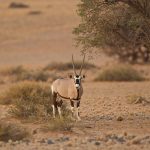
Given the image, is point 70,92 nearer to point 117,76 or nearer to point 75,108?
point 75,108

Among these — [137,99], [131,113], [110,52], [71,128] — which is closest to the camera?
[71,128]

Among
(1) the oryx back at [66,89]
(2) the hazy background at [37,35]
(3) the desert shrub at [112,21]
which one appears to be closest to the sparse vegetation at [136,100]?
(3) the desert shrub at [112,21]

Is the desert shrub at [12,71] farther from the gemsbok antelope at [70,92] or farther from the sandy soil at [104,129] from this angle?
the gemsbok antelope at [70,92]

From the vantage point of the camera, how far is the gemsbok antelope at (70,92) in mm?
16203

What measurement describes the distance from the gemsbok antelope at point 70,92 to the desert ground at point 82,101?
484mm

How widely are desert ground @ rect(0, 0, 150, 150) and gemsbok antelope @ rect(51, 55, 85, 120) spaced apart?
48 centimetres

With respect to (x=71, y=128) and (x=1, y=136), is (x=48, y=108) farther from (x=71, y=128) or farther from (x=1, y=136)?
(x=1, y=136)

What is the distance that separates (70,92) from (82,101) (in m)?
6.17

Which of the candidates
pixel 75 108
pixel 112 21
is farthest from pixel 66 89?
pixel 112 21

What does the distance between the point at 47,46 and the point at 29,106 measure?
35237 millimetres

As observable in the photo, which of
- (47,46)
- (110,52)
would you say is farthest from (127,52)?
(47,46)

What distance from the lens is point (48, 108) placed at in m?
17.9

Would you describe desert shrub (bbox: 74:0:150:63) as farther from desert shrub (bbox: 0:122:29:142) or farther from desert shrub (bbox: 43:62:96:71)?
desert shrub (bbox: 43:62:96:71)

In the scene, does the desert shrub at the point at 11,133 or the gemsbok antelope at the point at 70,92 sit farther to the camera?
the gemsbok antelope at the point at 70,92
